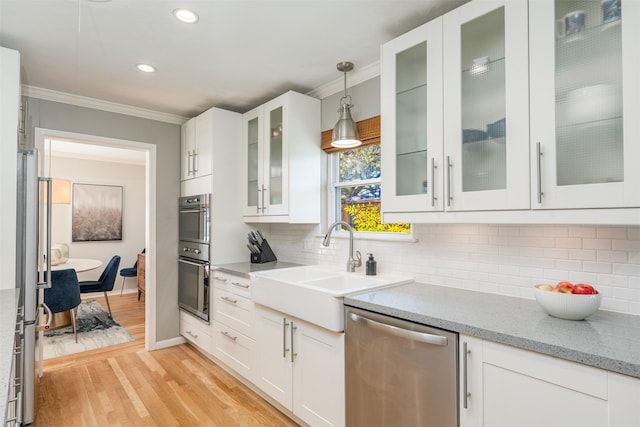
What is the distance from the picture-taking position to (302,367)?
7.04ft

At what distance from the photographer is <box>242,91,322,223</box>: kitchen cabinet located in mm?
2857

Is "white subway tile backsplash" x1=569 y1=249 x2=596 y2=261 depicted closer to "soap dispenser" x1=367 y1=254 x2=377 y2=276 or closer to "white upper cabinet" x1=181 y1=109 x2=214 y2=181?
"soap dispenser" x1=367 y1=254 x2=377 y2=276

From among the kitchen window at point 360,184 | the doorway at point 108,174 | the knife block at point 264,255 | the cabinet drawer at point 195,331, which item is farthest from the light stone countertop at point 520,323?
the doorway at point 108,174

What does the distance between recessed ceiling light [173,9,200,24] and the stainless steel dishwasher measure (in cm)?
184

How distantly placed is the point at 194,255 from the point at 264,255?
2.33 feet

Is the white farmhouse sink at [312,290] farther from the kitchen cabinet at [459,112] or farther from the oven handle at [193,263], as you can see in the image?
the oven handle at [193,263]

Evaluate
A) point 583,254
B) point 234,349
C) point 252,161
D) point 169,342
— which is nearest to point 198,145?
point 252,161

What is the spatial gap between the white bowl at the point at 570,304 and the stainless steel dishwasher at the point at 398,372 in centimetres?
43

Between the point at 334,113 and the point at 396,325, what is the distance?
6.27 ft

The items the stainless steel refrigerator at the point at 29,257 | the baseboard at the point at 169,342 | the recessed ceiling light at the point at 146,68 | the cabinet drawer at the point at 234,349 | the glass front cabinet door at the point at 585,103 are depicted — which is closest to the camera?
the glass front cabinet door at the point at 585,103

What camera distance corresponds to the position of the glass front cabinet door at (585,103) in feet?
4.13

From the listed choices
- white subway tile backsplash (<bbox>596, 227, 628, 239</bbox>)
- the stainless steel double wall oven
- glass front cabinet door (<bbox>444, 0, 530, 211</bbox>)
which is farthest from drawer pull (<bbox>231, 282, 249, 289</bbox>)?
white subway tile backsplash (<bbox>596, 227, 628, 239</bbox>)

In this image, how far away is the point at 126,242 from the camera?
642 centimetres

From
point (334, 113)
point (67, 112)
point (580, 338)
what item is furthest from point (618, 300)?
point (67, 112)
